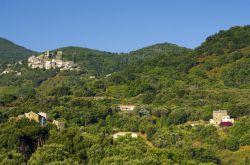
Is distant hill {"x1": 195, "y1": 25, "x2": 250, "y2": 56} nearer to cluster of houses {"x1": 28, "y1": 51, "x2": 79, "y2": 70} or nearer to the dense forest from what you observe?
the dense forest

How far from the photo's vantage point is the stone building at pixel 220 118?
67.1 metres

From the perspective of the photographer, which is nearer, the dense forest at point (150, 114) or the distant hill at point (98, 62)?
the dense forest at point (150, 114)

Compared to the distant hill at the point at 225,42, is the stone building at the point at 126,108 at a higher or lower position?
lower

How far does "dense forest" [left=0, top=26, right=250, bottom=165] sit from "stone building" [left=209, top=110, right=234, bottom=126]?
1.17m

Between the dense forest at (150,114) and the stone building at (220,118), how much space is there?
1.17 m

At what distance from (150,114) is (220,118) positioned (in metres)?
10.2

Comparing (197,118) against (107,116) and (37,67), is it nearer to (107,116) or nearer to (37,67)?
(107,116)

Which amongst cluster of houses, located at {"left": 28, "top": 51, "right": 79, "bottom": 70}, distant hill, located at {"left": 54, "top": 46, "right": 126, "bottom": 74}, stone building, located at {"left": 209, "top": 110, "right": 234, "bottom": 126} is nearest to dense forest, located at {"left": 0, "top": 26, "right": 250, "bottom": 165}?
stone building, located at {"left": 209, "top": 110, "right": 234, "bottom": 126}

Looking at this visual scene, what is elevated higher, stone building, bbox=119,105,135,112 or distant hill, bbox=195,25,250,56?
distant hill, bbox=195,25,250,56

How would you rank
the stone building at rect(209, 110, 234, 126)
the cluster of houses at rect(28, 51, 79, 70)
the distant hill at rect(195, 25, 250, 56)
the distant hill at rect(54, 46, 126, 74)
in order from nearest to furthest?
the stone building at rect(209, 110, 234, 126) → the distant hill at rect(195, 25, 250, 56) → the cluster of houses at rect(28, 51, 79, 70) → the distant hill at rect(54, 46, 126, 74)

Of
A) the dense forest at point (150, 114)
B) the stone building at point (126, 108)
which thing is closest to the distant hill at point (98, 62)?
the dense forest at point (150, 114)

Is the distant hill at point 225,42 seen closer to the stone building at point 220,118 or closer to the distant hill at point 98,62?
the stone building at point 220,118

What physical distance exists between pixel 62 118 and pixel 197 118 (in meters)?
16.6

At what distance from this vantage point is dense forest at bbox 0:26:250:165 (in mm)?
41969
